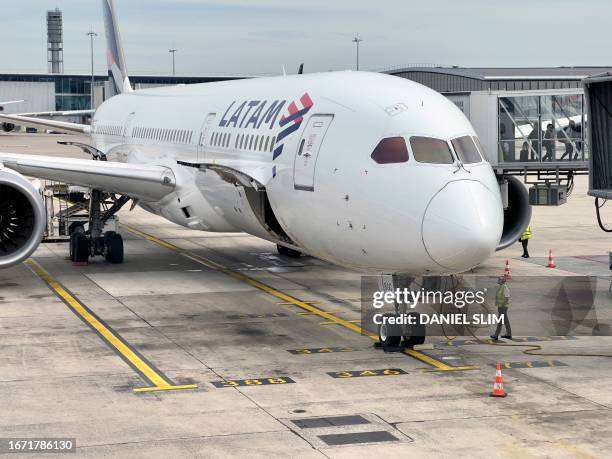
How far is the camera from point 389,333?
17.0m

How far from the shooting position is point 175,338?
18.3 meters

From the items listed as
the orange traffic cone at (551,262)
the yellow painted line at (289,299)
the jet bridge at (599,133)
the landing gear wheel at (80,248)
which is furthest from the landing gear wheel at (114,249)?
the jet bridge at (599,133)

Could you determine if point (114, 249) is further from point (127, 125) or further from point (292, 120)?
point (292, 120)

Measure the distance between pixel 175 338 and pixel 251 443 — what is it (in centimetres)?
639

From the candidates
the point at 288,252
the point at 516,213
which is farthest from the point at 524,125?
the point at 288,252

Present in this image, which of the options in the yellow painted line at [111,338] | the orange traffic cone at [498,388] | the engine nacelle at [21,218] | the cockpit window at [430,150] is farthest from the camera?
the engine nacelle at [21,218]

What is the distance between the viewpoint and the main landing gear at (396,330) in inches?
663

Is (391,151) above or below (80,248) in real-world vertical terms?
above

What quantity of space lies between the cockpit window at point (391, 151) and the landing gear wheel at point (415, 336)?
2921mm

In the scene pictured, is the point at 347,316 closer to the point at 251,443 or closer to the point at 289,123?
the point at 289,123

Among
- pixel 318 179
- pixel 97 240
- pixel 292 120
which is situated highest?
pixel 292 120

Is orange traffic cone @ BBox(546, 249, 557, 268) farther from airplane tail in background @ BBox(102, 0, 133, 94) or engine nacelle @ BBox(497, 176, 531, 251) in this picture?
airplane tail in background @ BBox(102, 0, 133, 94)

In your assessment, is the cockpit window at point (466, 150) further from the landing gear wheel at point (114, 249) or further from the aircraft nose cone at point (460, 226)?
Answer: the landing gear wheel at point (114, 249)

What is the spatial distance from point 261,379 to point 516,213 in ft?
38.0
